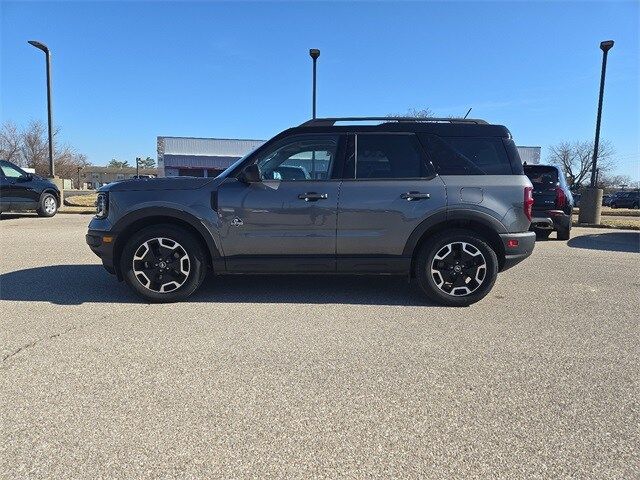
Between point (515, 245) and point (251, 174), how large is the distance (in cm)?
286

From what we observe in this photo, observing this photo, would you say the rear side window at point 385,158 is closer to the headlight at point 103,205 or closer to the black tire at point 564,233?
the headlight at point 103,205

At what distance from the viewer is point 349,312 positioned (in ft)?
14.6

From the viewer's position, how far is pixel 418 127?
482 centimetres

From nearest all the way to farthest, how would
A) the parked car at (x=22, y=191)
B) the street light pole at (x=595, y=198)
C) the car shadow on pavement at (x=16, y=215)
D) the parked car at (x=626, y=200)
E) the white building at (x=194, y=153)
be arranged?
the parked car at (x=22, y=191) → the car shadow on pavement at (x=16, y=215) → the street light pole at (x=595, y=198) → the white building at (x=194, y=153) → the parked car at (x=626, y=200)

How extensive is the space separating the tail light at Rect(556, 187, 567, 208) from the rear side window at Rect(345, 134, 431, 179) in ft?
18.3

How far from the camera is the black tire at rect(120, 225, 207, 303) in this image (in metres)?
4.64

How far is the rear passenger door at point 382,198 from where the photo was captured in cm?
463

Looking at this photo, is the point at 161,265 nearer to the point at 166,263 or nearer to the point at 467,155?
the point at 166,263

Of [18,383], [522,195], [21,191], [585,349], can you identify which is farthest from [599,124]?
[21,191]

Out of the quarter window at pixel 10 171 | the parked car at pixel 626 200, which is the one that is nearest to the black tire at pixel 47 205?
the quarter window at pixel 10 171

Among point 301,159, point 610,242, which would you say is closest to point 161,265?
point 301,159

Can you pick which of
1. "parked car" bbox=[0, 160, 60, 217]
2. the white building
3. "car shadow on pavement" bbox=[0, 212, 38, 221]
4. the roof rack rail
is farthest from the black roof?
the white building

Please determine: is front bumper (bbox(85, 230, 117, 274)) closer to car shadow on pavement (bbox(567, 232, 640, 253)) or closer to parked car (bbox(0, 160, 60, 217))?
car shadow on pavement (bbox(567, 232, 640, 253))

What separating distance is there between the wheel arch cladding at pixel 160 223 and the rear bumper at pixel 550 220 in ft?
22.3
